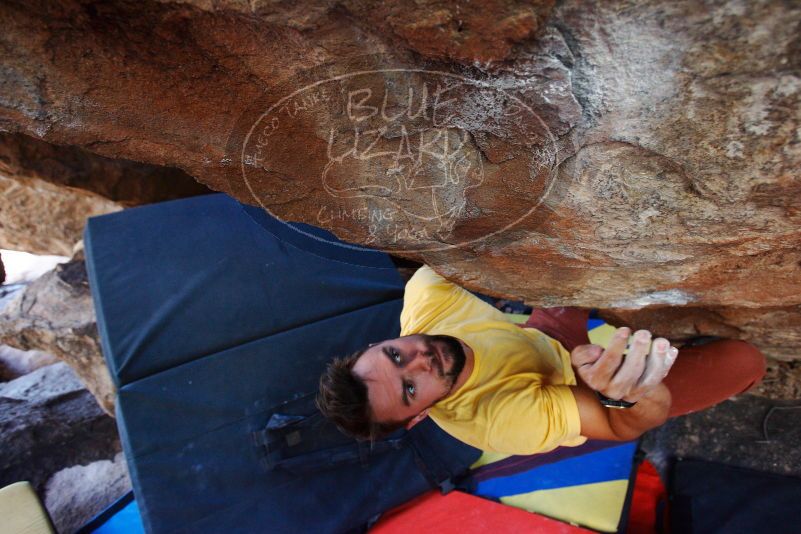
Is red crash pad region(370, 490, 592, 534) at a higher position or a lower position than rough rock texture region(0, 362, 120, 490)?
lower

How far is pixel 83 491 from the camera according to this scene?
266cm

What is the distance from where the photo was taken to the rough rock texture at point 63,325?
88.2 inches

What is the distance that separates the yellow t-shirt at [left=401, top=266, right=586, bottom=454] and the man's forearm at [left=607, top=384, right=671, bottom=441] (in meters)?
0.09

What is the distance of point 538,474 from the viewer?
1.97 meters

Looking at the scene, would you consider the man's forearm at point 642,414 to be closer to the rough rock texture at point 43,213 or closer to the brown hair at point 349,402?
the brown hair at point 349,402

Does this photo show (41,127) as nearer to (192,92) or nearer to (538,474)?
(192,92)

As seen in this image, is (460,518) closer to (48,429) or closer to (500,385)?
(500,385)

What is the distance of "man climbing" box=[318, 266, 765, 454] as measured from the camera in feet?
4.13

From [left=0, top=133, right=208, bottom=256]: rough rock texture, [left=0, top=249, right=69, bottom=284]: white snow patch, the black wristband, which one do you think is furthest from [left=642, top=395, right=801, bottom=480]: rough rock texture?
[left=0, top=249, right=69, bottom=284]: white snow patch

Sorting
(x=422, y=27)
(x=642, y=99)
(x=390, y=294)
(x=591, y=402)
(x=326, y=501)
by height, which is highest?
(x=422, y=27)

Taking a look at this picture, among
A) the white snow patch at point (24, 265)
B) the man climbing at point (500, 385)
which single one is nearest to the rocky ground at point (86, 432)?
the man climbing at point (500, 385)

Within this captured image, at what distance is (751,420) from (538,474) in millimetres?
769

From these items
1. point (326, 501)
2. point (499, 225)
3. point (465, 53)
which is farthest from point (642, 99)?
point (326, 501)

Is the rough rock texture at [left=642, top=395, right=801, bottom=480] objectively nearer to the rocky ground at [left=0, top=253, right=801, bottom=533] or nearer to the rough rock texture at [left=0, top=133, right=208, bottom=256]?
the rocky ground at [left=0, top=253, right=801, bottom=533]
